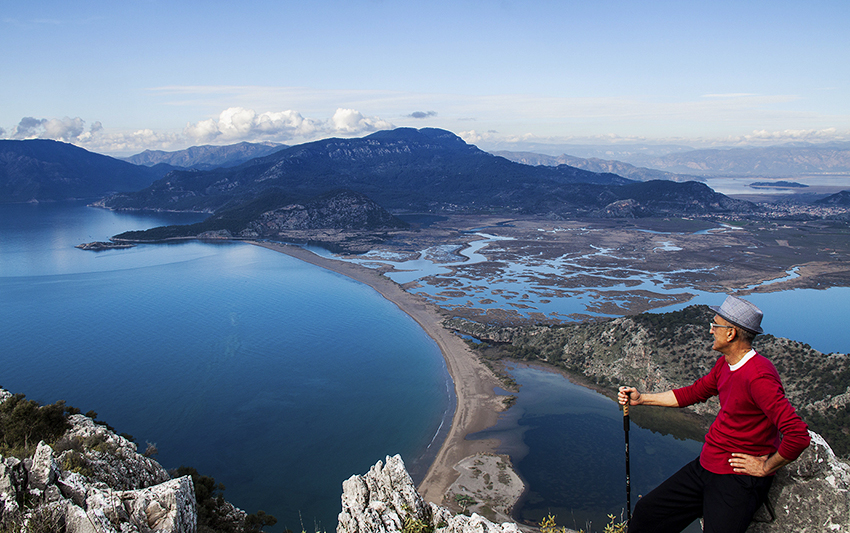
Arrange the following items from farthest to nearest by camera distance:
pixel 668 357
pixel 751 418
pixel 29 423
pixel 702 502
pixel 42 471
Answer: pixel 668 357 → pixel 29 423 → pixel 42 471 → pixel 702 502 → pixel 751 418

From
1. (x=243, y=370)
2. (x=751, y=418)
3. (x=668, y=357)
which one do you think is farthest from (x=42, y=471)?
(x=668, y=357)

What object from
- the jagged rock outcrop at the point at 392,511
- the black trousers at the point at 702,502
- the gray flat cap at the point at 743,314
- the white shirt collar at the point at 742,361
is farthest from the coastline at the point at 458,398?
the gray flat cap at the point at 743,314

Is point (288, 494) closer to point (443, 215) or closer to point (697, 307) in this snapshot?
point (697, 307)

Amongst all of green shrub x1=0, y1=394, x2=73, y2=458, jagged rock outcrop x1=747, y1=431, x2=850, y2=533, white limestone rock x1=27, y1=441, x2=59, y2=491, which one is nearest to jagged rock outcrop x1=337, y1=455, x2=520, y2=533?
jagged rock outcrop x1=747, y1=431, x2=850, y2=533

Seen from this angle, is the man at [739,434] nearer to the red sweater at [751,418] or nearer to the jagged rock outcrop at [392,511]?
the red sweater at [751,418]

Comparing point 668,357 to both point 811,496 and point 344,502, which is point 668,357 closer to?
point 344,502

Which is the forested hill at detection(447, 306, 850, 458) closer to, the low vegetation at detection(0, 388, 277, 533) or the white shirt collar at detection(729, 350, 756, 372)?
the white shirt collar at detection(729, 350, 756, 372)

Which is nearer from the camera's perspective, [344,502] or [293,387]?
[344,502]
